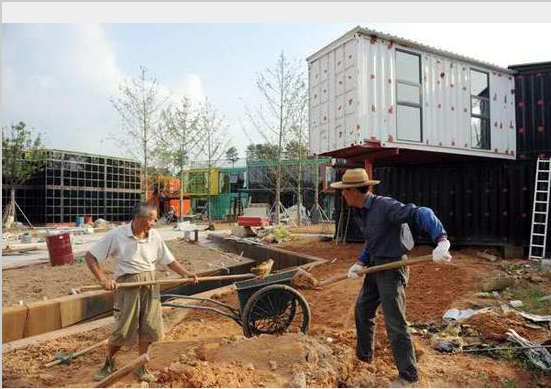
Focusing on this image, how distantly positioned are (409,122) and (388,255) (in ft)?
20.8

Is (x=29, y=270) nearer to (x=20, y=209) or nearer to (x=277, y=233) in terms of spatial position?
(x=277, y=233)

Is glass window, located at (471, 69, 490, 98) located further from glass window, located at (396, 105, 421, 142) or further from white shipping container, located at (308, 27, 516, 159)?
glass window, located at (396, 105, 421, 142)

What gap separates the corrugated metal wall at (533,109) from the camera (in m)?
10.9

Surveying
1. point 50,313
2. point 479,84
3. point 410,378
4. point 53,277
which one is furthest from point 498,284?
point 53,277

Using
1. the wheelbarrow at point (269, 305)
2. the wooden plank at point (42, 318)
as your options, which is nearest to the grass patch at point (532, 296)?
the wheelbarrow at point (269, 305)

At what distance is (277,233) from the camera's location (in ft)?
51.0

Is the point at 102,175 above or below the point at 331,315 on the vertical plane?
above

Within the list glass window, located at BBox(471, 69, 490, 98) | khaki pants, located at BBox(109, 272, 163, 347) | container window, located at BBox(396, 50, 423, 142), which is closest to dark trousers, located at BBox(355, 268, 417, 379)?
khaki pants, located at BBox(109, 272, 163, 347)

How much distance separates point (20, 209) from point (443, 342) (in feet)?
84.0

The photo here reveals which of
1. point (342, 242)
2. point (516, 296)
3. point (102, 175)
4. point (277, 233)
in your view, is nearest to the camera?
point (516, 296)

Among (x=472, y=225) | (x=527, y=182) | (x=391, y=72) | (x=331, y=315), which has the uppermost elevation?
(x=391, y=72)

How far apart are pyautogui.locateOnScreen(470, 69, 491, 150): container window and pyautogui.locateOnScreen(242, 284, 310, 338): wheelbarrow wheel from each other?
755 cm

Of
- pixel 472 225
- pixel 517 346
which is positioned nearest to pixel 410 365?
pixel 517 346

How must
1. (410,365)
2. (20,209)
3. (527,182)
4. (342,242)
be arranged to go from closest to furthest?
1. (410,365)
2. (527,182)
3. (342,242)
4. (20,209)
